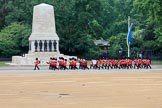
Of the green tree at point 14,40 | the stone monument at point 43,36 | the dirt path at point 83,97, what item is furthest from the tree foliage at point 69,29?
the dirt path at point 83,97

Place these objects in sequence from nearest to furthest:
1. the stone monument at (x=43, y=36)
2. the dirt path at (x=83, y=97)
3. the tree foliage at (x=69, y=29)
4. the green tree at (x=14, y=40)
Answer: the dirt path at (x=83, y=97) < the stone monument at (x=43, y=36) < the green tree at (x=14, y=40) < the tree foliage at (x=69, y=29)

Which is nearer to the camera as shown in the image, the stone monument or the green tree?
the stone monument

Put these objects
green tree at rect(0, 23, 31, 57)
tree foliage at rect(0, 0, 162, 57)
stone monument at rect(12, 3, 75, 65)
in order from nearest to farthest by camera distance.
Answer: stone monument at rect(12, 3, 75, 65)
green tree at rect(0, 23, 31, 57)
tree foliage at rect(0, 0, 162, 57)

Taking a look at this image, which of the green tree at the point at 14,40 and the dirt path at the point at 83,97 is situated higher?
the green tree at the point at 14,40

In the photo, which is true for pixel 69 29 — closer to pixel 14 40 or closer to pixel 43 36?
pixel 14 40

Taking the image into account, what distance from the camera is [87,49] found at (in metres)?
95.6

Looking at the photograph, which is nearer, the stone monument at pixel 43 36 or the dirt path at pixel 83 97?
the dirt path at pixel 83 97

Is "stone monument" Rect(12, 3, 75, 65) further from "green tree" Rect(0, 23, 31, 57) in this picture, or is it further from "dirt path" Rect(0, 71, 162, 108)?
"dirt path" Rect(0, 71, 162, 108)

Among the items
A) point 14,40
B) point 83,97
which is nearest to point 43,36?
point 14,40

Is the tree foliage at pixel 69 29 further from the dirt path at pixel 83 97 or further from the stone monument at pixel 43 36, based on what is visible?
the dirt path at pixel 83 97

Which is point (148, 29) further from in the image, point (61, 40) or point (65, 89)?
point (65, 89)

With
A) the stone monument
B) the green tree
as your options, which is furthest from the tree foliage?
the stone monument

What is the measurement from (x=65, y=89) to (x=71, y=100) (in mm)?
6092

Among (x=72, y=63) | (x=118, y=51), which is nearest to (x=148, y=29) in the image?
(x=118, y=51)
